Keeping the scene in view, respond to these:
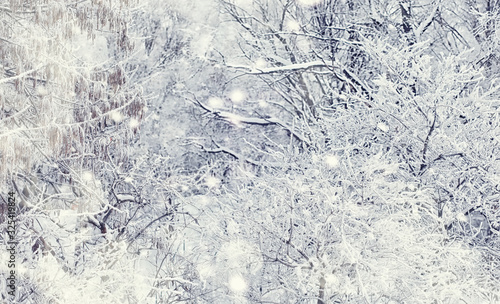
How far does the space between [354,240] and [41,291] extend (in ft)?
12.6

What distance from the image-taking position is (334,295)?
6648 millimetres

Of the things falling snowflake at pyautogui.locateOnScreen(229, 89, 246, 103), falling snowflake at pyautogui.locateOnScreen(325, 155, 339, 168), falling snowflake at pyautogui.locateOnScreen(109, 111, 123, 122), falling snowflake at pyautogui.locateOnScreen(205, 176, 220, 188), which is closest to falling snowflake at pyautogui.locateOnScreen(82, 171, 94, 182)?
falling snowflake at pyautogui.locateOnScreen(109, 111, 123, 122)

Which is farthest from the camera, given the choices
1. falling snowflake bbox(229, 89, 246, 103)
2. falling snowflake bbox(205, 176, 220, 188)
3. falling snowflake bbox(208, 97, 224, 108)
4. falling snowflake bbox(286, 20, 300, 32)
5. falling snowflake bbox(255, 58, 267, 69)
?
falling snowflake bbox(229, 89, 246, 103)

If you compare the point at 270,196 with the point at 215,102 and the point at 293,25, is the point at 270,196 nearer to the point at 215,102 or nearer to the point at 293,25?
the point at 293,25

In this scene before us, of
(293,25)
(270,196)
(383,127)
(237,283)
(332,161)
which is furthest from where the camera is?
(293,25)

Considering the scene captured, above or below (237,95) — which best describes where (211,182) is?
above

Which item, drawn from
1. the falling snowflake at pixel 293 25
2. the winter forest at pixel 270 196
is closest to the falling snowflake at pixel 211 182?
the winter forest at pixel 270 196

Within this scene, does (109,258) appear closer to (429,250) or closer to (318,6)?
(429,250)

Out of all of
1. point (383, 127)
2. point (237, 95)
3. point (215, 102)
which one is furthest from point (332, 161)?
point (237, 95)

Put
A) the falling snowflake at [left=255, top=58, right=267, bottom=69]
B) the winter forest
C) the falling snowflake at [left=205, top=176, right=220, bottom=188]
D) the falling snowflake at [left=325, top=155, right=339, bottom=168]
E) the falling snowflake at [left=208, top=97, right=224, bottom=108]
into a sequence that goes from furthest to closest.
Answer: the falling snowflake at [left=208, top=97, right=224, bottom=108] < the falling snowflake at [left=255, top=58, right=267, bottom=69] < the falling snowflake at [left=205, top=176, right=220, bottom=188] < the falling snowflake at [left=325, top=155, right=339, bottom=168] < the winter forest

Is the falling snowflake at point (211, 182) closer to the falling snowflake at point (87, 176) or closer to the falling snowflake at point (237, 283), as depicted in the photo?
the falling snowflake at point (87, 176)

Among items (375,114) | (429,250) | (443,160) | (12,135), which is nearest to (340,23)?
(375,114)

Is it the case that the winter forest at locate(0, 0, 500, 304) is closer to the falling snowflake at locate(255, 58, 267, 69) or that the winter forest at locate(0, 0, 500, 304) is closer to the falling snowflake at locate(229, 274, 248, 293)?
the falling snowflake at locate(229, 274, 248, 293)

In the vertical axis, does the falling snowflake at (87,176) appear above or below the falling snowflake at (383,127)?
below
